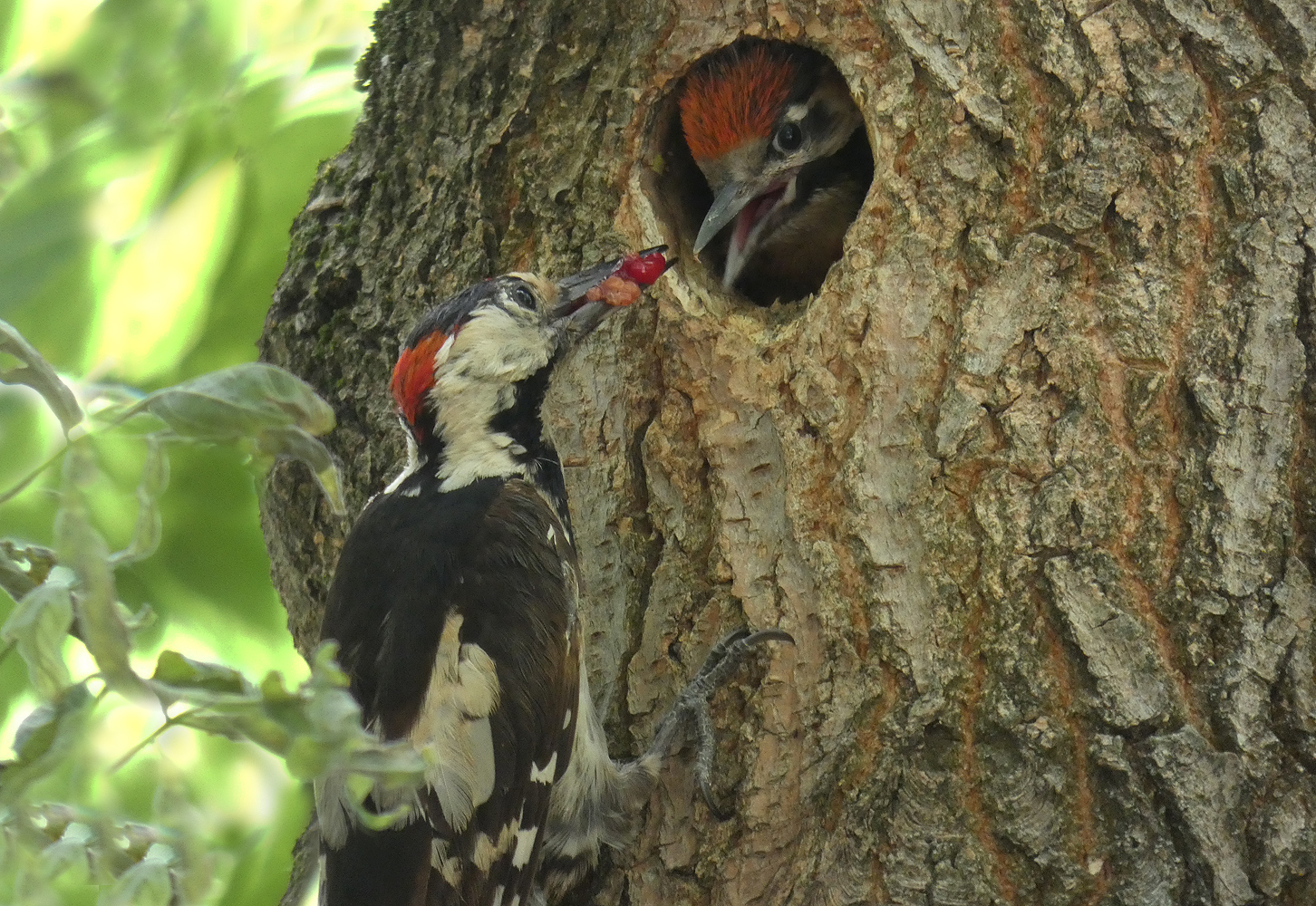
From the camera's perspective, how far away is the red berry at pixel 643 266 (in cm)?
230

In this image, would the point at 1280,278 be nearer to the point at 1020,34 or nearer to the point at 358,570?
the point at 1020,34

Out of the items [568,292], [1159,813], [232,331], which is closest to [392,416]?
[232,331]

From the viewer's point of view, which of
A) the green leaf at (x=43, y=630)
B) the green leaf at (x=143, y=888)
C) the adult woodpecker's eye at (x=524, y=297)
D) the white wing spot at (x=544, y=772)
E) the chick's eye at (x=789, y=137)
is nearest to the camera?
the green leaf at (x=43, y=630)

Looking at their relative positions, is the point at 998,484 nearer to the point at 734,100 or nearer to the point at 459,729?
the point at 459,729

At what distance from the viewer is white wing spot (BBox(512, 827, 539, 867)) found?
87.0 inches

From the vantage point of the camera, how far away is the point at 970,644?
6.69 feet

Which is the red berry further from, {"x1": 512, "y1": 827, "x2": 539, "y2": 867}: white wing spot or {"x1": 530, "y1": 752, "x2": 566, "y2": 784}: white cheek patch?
{"x1": 512, "y1": 827, "x2": 539, "y2": 867}: white wing spot

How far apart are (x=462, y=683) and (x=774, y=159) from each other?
156 centimetres

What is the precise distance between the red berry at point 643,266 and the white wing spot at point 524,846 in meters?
0.96

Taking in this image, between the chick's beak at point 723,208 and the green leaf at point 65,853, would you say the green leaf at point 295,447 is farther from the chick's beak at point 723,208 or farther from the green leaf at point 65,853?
the chick's beak at point 723,208

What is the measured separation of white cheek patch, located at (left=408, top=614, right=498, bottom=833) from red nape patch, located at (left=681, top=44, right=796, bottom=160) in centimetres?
125

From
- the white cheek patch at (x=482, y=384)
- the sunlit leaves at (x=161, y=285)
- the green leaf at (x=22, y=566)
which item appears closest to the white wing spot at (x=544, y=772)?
the white cheek patch at (x=482, y=384)

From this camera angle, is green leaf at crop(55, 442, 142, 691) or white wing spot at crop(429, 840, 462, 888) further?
white wing spot at crop(429, 840, 462, 888)

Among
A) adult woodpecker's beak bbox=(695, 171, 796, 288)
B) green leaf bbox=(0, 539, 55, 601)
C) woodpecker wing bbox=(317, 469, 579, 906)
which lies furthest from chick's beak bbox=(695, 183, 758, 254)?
green leaf bbox=(0, 539, 55, 601)
